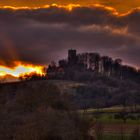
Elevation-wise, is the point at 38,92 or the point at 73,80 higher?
the point at 73,80

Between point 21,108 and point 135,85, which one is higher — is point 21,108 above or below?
below

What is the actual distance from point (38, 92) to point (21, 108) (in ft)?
9.30

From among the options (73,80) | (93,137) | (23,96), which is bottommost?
(93,137)

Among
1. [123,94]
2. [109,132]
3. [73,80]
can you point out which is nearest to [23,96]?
[109,132]

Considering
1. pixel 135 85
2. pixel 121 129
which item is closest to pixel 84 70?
pixel 135 85

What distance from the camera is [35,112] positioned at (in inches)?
1911

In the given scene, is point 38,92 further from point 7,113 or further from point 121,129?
point 121,129

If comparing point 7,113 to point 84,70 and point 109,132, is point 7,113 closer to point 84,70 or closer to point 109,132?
point 109,132

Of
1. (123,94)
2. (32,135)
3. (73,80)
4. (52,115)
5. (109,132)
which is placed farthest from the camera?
(73,80)

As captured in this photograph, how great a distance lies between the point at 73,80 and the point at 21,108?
110m

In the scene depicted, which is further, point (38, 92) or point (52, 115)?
point (38, 92)

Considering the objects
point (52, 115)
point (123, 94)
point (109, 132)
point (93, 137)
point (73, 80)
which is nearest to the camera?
point (52, 115)

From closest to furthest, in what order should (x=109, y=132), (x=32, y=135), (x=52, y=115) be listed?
1. (x=32, y=135)
2. (x=52, y=115)
3. (x=109, y=132)

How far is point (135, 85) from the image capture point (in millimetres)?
161250
